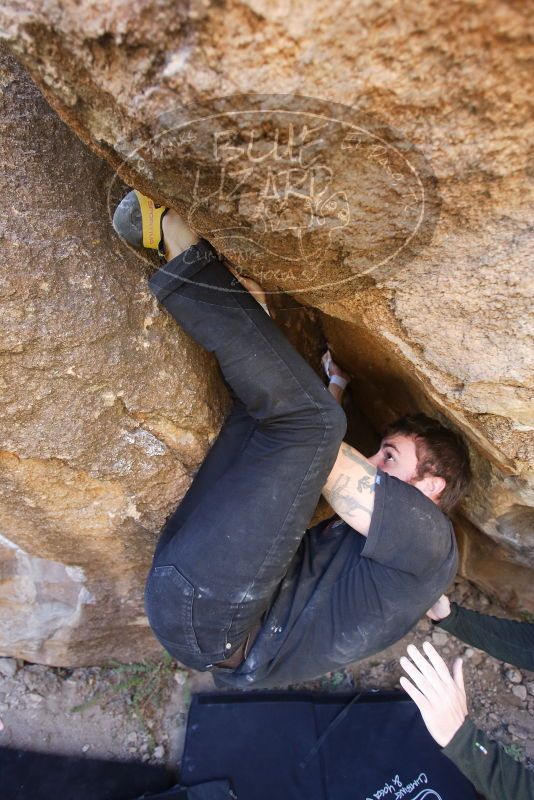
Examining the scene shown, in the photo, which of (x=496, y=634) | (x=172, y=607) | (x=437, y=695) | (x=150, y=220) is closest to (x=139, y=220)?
(x=150, y=220)

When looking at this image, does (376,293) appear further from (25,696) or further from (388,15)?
(25,696)

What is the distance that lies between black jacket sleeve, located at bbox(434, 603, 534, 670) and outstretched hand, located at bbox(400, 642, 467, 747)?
0.32 meters

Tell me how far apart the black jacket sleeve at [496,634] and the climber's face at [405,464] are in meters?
0.57

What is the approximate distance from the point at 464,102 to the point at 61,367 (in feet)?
2.81

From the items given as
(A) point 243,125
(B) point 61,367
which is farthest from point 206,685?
(A) point 243,125

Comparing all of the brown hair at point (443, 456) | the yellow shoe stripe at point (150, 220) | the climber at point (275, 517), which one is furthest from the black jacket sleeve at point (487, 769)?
the yellow shoe stripe at point (150, 220)

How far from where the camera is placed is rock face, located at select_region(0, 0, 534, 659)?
2.04 feet

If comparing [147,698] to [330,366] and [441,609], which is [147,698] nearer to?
[441,609]

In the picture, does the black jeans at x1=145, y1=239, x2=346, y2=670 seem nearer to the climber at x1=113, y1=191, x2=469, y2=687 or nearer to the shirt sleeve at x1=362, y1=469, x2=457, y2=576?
the climber at x1=113, y1=191, x2=469, y2=687

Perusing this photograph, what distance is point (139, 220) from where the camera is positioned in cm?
109

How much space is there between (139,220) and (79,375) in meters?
0.34

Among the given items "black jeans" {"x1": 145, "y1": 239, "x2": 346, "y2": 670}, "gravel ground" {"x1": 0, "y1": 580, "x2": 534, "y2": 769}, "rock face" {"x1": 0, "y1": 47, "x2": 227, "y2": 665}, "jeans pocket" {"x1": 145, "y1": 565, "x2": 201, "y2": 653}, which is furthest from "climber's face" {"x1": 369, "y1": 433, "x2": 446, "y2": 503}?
"gravel ground" {"x1": 0, "y1": 580, "x2": 534, "y2": 769}

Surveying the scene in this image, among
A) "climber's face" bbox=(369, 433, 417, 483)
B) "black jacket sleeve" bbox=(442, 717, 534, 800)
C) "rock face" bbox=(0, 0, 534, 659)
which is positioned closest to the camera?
"rock face" bbox=(0, 0, 534, 659)

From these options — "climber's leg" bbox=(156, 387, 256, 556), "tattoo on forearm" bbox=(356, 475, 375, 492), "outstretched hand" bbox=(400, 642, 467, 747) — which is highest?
"climber's leg" bbox=(156, 387, 256, 556)
